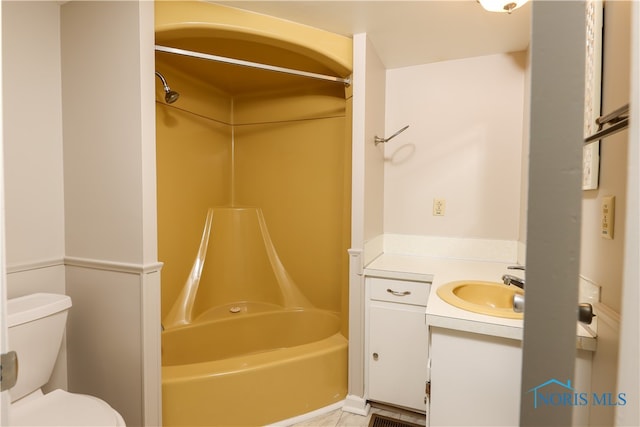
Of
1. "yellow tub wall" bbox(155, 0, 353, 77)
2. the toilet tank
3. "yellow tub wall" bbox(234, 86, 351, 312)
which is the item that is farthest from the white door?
"yellow tub wall" bbox(234, 86, 351, 312)

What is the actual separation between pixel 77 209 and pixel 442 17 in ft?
7.00

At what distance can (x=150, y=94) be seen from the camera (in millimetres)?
1479

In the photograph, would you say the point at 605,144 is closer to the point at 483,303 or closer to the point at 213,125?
the point at 483,303

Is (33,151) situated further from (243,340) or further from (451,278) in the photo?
(451,278)

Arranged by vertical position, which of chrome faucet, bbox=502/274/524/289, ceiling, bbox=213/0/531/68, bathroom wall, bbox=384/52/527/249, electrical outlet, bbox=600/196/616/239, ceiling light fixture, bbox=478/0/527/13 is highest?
ceiling, bbox=213/0/531/68

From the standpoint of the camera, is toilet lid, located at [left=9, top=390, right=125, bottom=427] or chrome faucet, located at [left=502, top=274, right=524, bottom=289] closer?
chrome faucet, located at [left=502, top=274, right=524, bottom=289]

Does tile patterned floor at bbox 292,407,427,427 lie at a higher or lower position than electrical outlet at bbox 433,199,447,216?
lower

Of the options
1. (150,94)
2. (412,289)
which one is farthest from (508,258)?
(150,94)

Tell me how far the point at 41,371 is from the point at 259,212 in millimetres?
1712

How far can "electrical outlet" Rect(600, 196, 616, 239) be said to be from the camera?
3.00 feet

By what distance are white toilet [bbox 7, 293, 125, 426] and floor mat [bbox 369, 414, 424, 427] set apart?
1292mm

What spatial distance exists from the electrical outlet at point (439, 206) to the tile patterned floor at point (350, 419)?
1.27 meters

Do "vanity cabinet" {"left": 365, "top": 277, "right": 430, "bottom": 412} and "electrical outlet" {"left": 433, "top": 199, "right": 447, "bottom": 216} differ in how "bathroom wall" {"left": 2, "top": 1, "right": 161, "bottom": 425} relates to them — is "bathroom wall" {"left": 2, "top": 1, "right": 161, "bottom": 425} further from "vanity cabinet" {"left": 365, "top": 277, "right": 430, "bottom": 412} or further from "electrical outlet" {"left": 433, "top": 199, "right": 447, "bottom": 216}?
"electrical outlet" {"left": 433, "top": 199, "right": 447, "bottom": 216}

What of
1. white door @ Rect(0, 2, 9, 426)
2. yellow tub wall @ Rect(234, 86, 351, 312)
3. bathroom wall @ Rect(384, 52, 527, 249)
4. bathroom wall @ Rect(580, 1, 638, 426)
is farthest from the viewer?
yellow tub wall @ Rect(234, 86, 351, 312)
